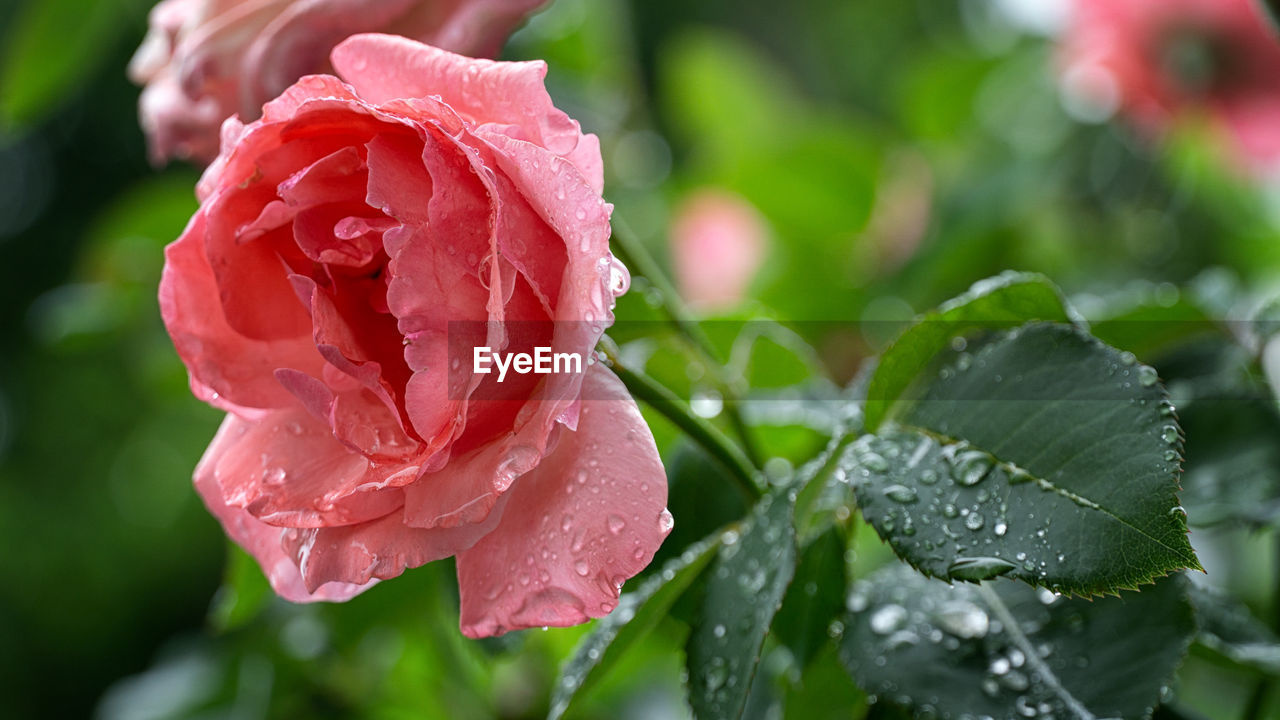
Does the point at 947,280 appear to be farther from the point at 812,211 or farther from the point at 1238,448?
the point at 1238,448

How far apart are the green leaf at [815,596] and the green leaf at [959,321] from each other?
41 mm

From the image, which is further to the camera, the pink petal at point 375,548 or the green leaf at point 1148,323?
the green leaf at point 1148,323

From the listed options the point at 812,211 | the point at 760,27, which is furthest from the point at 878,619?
the point at 760,27

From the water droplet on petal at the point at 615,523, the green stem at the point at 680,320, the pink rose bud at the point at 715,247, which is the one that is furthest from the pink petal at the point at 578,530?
the pink rose bud at the point at 715,247

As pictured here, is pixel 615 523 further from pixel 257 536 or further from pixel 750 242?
pixel 750 242

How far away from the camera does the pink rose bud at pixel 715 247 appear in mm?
793

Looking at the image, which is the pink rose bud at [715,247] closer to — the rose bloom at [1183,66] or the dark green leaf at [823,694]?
the rose bloom at [1183,66]

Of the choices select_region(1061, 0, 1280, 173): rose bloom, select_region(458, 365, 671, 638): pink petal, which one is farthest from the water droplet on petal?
select_region(1061, 0, 1280, 173): rose bloom

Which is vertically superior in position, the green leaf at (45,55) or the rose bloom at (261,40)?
the rose bloom at (261,40)

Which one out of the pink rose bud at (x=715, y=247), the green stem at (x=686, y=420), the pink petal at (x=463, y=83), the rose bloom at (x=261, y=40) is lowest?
the pink rose bud at (x=715, y=247)

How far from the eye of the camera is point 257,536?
0.28 m

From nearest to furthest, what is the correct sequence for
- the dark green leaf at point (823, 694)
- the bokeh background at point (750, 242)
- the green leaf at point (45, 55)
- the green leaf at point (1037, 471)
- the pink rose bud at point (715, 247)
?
the green leaf at point (1037, 471), the dark green leaf at point (823, 694), the bokeh background at point (750, 242), the green leaf at point (45, 55), the pink rose bud at point (715, 247)

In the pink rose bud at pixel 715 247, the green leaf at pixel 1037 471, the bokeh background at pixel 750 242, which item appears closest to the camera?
the green leaf at pixel 1037 471

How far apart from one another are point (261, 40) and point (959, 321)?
231 millimetres
